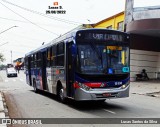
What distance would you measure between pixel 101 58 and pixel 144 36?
69.2 feet

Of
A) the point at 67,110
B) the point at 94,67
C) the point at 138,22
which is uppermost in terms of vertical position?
the point at 138,22

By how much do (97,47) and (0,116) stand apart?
4401 mm

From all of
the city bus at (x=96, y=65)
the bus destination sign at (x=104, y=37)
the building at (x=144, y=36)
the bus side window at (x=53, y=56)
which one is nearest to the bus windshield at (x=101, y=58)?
the city bus at (x=96, y=65)

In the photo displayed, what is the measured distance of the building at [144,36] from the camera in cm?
2832

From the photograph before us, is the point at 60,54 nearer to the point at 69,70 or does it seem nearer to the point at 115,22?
the point at 69,70

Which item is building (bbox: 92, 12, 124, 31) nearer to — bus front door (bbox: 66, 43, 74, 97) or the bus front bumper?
bus front door (bbox: 66, 43, 74, 97)

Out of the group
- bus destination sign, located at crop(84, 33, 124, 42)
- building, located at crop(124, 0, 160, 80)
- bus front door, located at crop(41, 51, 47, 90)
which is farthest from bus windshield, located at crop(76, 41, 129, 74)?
building, located at crop(124, 0, 160, 80)

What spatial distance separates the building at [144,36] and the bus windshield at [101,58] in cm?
1641

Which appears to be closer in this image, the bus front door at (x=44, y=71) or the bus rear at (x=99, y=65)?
the bus rear at (x=99, y=65)

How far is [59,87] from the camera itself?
1458 cm

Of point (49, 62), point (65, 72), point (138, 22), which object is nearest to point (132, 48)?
point (138, 22)

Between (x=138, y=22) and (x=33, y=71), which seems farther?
(x=138, y=22)

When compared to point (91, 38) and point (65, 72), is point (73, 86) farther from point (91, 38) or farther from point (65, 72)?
point (91, 38)

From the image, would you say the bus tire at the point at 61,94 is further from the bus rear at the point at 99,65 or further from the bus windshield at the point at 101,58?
the bus windshield at the point at 101,58
